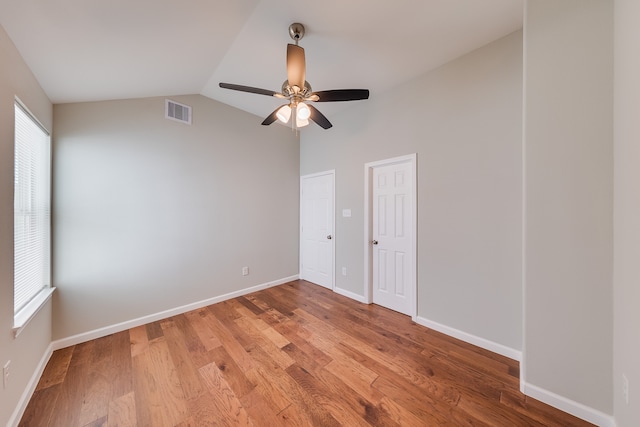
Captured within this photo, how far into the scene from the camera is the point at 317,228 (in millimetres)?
3982

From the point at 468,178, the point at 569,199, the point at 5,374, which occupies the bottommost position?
the point at 5,374

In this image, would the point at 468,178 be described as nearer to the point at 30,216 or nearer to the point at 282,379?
the point at 282,379

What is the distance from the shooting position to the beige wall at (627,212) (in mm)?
1084

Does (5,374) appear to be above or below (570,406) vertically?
above

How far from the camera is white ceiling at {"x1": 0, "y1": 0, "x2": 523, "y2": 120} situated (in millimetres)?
1428

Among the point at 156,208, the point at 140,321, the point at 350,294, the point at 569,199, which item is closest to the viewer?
the point at 569,199

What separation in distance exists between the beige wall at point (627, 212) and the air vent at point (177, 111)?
383cm

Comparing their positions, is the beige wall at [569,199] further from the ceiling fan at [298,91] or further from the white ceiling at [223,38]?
the ceiling fan at [298,91]

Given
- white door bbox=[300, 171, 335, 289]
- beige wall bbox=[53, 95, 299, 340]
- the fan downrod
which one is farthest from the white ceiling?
white door bbox=[300, 171, 335, 289]

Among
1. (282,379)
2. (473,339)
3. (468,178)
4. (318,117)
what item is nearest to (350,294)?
(473,339)

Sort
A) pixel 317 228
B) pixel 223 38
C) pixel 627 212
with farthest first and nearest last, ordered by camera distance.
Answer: pixel 317 228 → pixel 223 38 → pixel 627 212

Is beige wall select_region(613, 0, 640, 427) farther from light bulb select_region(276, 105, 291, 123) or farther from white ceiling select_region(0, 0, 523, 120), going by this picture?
light bulb select_region(276, 105, 291, 123)

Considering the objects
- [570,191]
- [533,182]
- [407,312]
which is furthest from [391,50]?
[407,312]

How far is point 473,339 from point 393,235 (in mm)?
1336
